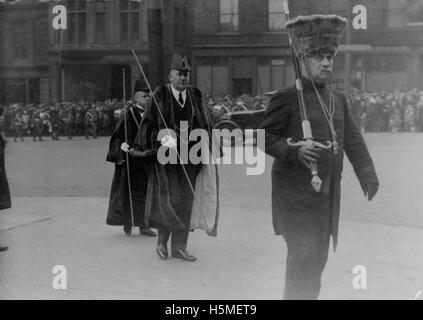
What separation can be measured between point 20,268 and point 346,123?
9.81ft

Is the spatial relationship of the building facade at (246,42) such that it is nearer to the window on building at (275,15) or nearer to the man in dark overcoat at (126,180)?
the window on building at (275,15)

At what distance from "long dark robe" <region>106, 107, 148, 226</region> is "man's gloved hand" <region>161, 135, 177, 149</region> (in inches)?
53.9

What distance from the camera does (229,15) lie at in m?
6.45

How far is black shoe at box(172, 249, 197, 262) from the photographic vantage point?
5.98 meters

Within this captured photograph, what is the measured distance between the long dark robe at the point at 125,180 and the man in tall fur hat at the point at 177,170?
1078 millimetres

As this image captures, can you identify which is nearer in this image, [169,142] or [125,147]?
[169,142]

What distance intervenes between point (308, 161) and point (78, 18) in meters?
6.39

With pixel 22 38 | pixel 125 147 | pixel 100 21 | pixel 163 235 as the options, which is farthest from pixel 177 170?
pixel 22 38

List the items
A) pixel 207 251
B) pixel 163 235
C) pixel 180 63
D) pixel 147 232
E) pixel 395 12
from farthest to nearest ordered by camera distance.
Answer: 1. pixel 395 12
2. pixel 147 232
3. pixel 207 251
4. pixel 163 235
5. pixel 180 63

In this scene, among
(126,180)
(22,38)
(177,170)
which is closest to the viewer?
(177,170)

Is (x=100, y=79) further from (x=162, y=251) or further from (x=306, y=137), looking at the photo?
(x=306, y=137)

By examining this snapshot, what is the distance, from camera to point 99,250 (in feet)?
21.0

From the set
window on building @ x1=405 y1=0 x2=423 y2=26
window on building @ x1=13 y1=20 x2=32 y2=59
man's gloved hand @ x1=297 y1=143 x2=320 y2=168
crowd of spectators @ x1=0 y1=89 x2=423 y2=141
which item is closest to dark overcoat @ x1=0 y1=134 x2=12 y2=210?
window on building @ x1=13 y1=20 x2=32 y2=59

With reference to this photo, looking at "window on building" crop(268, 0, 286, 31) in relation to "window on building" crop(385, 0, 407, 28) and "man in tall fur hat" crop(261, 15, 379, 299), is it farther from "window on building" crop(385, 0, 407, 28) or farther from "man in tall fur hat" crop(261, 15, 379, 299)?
"man in tall fur hat" crop(261, 15, 379, 299)
